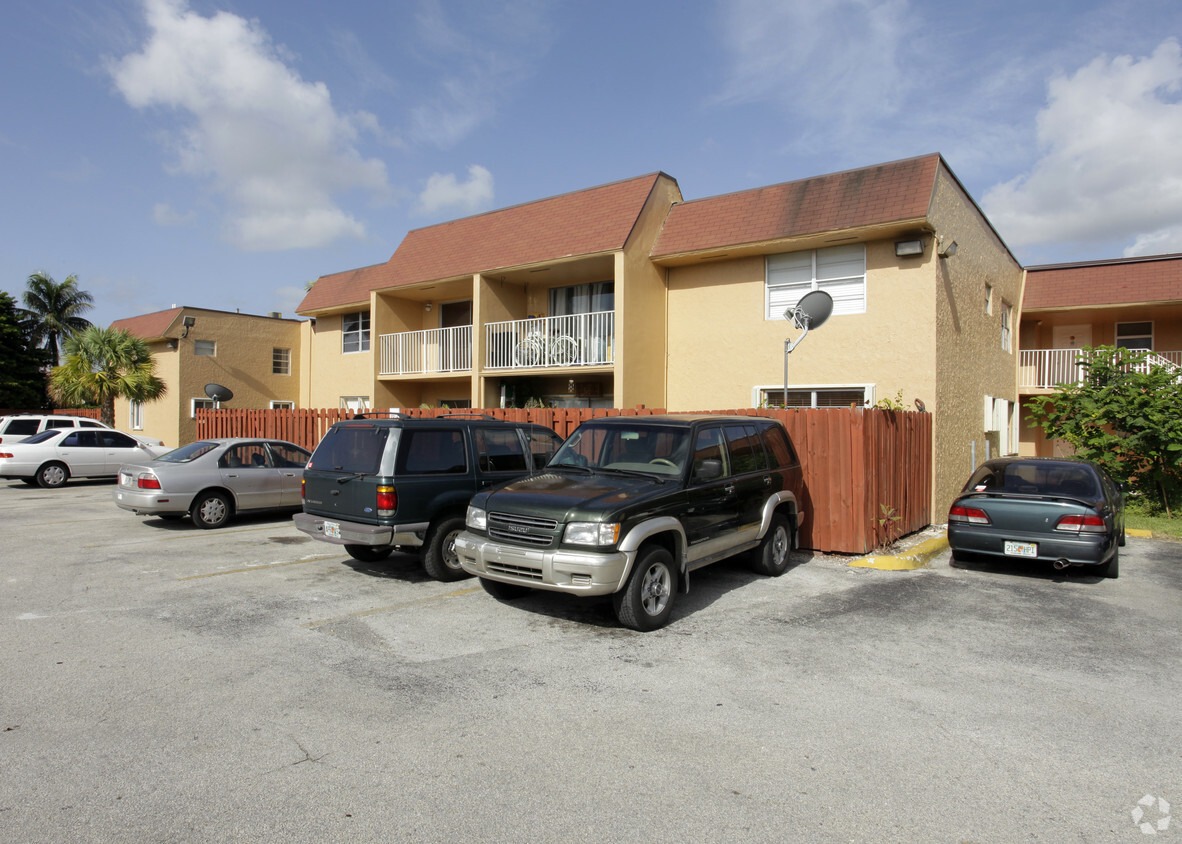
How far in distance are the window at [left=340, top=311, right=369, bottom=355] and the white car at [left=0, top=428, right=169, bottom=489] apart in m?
6.45

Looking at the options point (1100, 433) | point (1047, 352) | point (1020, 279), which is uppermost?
point (1020, 279)

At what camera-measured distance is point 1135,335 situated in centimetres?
2075

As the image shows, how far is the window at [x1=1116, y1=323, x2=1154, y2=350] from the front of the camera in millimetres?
20484

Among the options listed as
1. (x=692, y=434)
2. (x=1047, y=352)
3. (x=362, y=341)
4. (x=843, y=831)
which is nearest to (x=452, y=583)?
(x=692, y=434)

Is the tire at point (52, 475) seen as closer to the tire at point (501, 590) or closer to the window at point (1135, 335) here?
the tire at point (501, 590)

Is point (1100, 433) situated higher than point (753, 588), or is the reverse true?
point (1100, 433)

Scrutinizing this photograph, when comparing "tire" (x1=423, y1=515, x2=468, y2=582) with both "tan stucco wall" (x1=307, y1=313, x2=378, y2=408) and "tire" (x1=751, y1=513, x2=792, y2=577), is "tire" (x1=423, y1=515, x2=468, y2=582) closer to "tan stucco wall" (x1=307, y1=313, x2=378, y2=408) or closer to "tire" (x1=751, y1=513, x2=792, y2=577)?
"tire" (x1=751, y1=513, x2=792, y2=577)

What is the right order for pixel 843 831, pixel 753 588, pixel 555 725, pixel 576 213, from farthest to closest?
pixel 576 213, pixel 753 588, pixel 555 725, pixel 843 831

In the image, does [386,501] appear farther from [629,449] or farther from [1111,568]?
[1111,568]

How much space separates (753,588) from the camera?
26.7 feet

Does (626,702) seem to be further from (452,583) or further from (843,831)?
(452,583)

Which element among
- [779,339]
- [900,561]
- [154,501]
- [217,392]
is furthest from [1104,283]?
[217,392]

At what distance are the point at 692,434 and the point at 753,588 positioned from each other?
1.99 m

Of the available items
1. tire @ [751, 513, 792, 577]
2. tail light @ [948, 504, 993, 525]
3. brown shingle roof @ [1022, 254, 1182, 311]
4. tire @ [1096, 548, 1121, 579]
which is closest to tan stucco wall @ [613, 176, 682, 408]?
tire @ [751, 513, 792, 577]
